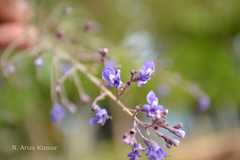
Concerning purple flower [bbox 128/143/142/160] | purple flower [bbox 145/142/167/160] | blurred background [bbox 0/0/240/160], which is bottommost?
purple flower [bbox 145/142/167/160]

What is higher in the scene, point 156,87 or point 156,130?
point 156,87

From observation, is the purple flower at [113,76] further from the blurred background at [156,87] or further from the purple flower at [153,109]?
the blurred background at [156,87]

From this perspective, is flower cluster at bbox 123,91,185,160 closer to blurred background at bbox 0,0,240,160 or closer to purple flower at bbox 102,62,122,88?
purple flower at bbox 102,62,122,88

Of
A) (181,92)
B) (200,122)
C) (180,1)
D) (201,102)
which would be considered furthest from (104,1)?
(201,102)

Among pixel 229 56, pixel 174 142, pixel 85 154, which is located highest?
pixel 229 56

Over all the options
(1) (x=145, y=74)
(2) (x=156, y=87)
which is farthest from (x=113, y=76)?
(2) (x=156, y=87)

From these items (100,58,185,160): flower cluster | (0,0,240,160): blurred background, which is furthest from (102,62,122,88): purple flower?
(0,0,240,160): blurred background

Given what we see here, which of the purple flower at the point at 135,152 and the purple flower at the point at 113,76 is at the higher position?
the purple flower at the point at 113,76

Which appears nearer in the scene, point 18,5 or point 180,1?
point 18,5

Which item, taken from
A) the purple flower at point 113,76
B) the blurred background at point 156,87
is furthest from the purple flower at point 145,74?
the blurred background at point 156,87

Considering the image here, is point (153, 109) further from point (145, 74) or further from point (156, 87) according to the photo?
point (156, 87)

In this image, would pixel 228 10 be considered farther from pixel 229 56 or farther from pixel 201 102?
pixel 201 102
